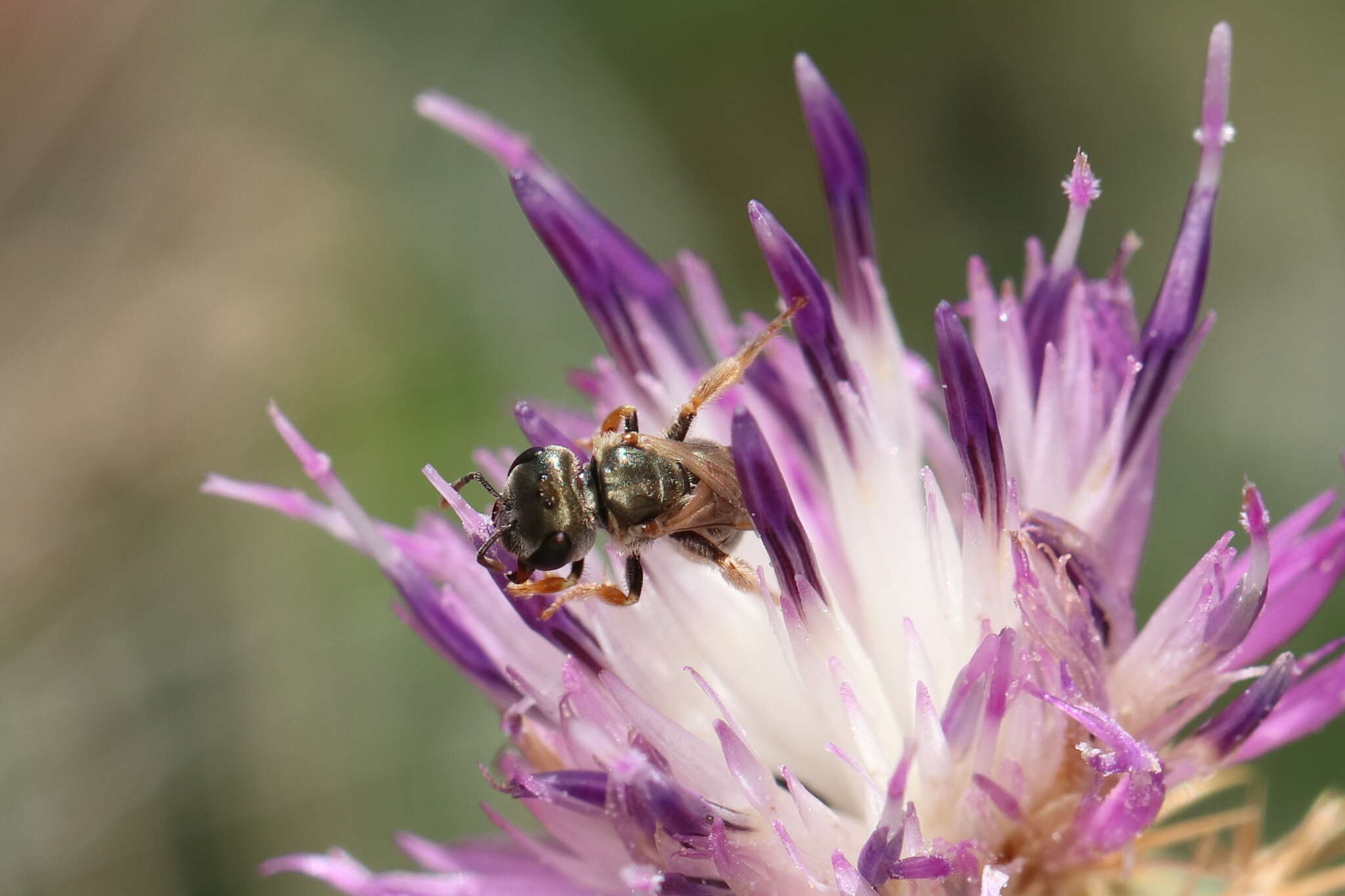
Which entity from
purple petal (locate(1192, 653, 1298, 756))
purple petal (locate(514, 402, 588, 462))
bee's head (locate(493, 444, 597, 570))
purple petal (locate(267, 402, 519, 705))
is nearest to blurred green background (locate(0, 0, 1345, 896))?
purple petal (locate(267, 402, 519, 705))

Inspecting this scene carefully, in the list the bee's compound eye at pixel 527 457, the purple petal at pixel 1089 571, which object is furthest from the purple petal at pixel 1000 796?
the bee's compound eye at pixel 527 457

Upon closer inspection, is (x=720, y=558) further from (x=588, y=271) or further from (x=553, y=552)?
(x=588, y=271)

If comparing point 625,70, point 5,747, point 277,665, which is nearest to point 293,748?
point 277,665

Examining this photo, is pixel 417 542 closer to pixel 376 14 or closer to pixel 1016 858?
pixel 1016 858

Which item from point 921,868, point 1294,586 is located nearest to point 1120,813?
point 921,868

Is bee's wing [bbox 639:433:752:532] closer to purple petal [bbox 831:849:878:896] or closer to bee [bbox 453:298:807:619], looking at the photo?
bee [bbox 453:298:807:619]

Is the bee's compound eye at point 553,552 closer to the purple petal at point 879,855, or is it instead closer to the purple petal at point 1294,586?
the purple petal at point 879,855

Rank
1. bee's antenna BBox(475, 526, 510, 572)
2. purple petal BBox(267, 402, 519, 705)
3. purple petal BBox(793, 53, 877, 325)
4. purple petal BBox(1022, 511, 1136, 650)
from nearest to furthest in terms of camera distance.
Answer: bee's antenna BBox(475, 526, 510, 572) → purple petal BBox(1022, 511, 1136, 650) → purple petal BBox(267, 402, 519, 705) → purple petal BBox(793, 53, 877, 325)
